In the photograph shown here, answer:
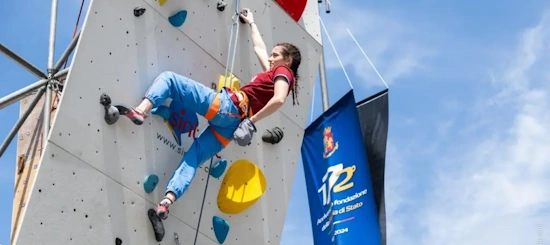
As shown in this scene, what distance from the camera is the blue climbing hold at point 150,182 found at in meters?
5.72

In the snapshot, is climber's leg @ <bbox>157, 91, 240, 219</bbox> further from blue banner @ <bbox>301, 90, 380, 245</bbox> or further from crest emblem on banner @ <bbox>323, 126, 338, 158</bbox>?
crest emblem on banner @ <bbox>323, 126, 338, 158</bbox>

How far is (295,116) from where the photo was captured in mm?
7637

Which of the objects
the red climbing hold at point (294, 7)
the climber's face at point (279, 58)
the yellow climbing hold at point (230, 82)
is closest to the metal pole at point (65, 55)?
the yellow climbing hold at point (230, 82)

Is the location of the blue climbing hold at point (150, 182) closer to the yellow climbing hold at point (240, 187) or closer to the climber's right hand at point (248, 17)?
the yellow climbing hold at point (240, 187)

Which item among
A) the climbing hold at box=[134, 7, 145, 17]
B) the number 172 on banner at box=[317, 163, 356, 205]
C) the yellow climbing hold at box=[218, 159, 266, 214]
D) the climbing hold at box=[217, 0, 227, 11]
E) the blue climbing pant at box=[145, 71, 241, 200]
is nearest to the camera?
the blue climbing pant at box=[145, 71, 241, 200]

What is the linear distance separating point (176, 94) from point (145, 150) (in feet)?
1.36

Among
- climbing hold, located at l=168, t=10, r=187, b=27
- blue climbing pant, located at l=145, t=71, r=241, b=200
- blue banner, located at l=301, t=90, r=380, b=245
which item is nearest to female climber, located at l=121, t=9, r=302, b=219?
blue climbing pant, located at l=145, t=71, r=241, b=200

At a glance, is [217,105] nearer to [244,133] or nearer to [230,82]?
[244,133]

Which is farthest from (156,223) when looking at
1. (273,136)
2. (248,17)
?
(248,17)

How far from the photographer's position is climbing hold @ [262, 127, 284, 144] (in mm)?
7090

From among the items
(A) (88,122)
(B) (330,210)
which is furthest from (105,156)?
(B) (330,210)

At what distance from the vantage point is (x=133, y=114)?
5.43 metres

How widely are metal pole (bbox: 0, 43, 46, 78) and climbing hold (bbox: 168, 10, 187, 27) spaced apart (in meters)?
1.01

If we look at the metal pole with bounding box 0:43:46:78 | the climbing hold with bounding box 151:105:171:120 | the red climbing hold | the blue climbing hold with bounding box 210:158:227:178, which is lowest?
the blue climbing hold with bounding box 210:158:227:178
